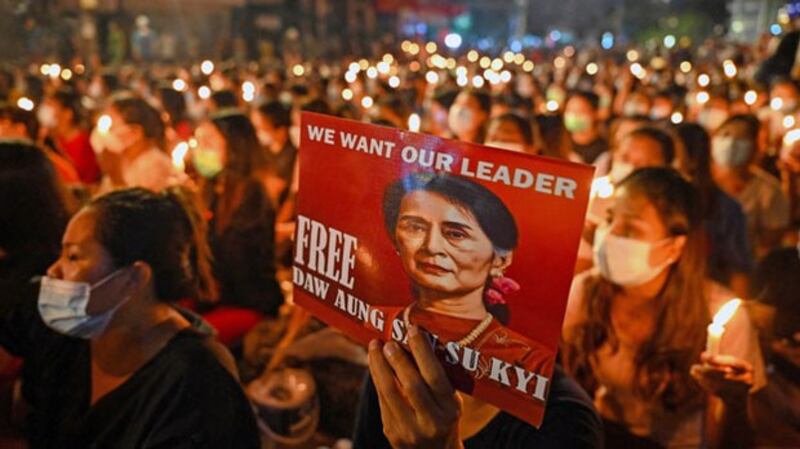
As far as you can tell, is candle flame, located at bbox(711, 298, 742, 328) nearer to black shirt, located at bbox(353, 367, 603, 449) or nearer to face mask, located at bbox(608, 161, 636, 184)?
black shirt, located at bbox(353, 367, 603, 449)

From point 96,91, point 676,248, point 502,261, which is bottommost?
point 96,91

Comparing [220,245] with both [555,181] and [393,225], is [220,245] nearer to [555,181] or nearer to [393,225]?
[393,225]

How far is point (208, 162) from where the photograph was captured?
5695 millimetres

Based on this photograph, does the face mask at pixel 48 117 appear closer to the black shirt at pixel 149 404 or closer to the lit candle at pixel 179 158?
the lit candle at pixel 179 158

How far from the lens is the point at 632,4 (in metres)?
68.2

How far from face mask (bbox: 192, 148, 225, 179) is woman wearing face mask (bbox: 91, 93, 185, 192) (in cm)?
19

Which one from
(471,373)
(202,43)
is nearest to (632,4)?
(202,43)

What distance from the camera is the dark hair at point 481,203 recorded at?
1547 mm

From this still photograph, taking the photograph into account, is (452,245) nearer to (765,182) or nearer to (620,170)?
(620,170)

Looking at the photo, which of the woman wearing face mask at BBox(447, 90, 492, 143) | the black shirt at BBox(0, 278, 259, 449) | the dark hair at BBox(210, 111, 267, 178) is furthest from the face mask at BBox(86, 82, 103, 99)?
the black shirt at BBox(0, 278, 259, 449)

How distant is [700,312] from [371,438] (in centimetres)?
171

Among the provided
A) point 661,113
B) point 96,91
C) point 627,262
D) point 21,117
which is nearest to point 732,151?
point 627,262

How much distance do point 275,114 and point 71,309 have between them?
4.90 metres

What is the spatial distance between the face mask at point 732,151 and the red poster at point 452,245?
A: 512 cm
